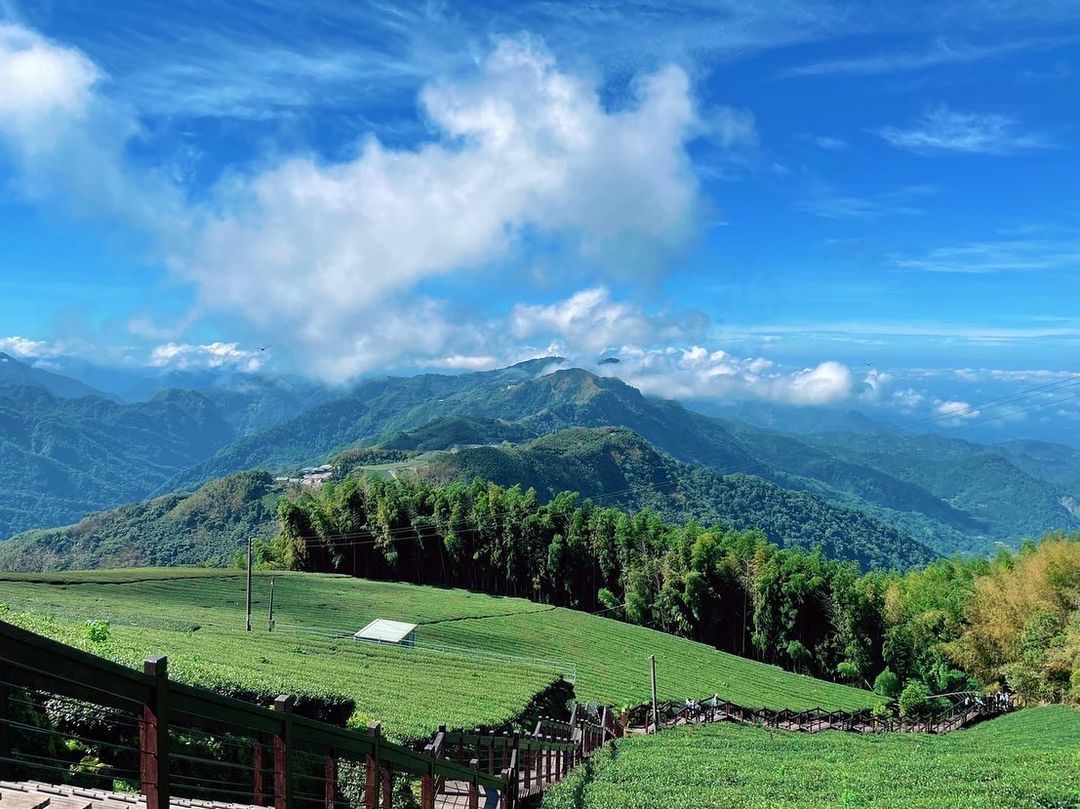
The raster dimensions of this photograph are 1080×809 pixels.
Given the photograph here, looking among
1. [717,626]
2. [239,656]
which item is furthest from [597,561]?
[239,656]

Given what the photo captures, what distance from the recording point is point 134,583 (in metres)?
45.4

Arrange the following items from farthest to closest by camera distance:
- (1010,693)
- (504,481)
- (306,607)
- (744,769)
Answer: (504,481), (306,607), (1010,693), (744,769)

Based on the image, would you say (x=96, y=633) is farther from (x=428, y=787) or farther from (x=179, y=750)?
(x=428, y=787)

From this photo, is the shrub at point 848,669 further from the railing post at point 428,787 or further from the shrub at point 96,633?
the railing post at point 428,787

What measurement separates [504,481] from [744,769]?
533 ft

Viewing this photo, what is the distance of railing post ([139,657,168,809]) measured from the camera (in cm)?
367

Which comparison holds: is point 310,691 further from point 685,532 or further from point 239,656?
point 685,532

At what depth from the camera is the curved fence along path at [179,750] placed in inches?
132

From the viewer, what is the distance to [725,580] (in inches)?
2475

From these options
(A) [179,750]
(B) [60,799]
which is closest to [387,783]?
(B) [60,799]

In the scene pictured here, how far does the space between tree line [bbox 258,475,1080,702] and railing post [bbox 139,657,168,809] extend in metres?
44.8

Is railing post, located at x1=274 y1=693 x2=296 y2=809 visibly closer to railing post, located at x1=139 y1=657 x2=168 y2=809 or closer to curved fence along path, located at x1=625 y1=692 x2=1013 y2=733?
railing post, located at x1=139 y1=657 x2=168 y2=809

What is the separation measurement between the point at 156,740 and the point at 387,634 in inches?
1382

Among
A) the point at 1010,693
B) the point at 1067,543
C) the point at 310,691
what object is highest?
the point at 1067,543
